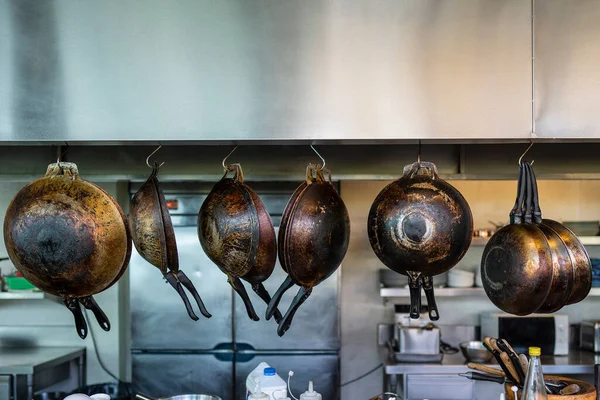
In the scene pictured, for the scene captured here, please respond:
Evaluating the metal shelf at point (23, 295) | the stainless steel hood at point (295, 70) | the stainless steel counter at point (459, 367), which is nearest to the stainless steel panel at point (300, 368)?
the stainless steel counter at point (459, 367)

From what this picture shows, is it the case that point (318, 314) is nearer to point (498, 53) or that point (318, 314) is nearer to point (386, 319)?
point (386, 319)

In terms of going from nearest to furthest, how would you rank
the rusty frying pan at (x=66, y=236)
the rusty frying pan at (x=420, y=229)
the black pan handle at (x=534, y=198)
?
1. the rusty frying pan at (x=66, y=236)
2. the rusty frying pan at (x=420, y=229)
3. the black pan handle at (x=534, y=198)

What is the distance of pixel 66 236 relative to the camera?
1673mm

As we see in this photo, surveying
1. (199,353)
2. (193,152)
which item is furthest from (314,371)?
(193,152)

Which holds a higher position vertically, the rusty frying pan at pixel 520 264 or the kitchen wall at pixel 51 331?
the rusty frying pan at pixel 520 264

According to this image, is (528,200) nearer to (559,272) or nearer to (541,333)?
(559,272)

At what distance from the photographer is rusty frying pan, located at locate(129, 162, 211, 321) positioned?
5.99 feet

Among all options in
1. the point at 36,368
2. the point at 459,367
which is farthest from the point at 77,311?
the point at 459,367

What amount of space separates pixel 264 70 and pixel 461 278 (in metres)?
3.14

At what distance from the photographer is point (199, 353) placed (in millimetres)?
4312

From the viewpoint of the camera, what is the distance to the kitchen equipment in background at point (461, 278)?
4492 millimetres

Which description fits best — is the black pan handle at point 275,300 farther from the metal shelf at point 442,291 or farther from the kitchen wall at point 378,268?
the kitchen wall at point 378,268

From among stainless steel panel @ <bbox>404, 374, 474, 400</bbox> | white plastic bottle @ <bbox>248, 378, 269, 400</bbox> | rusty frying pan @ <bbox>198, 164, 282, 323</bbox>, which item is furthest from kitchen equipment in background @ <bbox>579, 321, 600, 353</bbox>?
rusty frying pan @ <bbox>198, 164, 282, 323</bbox>

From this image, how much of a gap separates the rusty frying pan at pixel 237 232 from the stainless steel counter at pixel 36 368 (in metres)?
2.65
